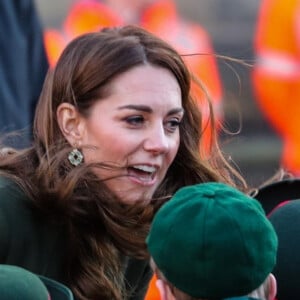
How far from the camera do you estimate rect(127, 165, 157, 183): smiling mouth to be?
8.35 ft

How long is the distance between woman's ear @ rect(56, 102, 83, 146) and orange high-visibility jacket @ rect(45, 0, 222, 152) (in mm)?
2244

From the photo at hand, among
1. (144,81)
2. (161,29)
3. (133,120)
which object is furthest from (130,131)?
(161,29)

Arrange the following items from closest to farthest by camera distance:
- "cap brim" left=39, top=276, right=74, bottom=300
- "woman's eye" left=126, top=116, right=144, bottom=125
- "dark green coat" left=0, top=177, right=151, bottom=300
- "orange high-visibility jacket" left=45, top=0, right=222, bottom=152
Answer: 1. "cap brim" left=39, top=276, right=74, bottom=300
2. "dark green coat" left=0, top=177, right=151, bottom=300
3. "woman's eye" left=126, top=116, right=144, bottom=125
4. "orange high-visibility jacket" left=45, top=0, right=222, bottom=152

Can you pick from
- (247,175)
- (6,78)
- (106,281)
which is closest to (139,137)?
(106,281)

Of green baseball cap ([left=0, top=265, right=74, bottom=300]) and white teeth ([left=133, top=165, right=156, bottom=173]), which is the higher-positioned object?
green baseball cap ([left=0, top=265, right=74, bottom=300])

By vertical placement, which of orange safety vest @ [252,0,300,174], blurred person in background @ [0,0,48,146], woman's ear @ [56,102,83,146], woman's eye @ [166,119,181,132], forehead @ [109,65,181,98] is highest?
forehead @ [109,65,181,98]

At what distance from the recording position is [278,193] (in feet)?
8.32

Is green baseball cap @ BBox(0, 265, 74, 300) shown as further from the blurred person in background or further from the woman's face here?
the blurred person in background

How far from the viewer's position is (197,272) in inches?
68.7

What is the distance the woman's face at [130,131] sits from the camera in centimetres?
252

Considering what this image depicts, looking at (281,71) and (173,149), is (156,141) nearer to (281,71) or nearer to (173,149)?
(173,149)

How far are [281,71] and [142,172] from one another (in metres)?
2.76

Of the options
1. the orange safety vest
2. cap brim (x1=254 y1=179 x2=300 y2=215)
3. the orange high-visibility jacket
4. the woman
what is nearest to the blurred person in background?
the woman

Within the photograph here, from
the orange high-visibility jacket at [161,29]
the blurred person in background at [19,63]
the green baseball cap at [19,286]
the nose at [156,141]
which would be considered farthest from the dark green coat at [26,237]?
the orange high-visibility jacket at [161,29]
